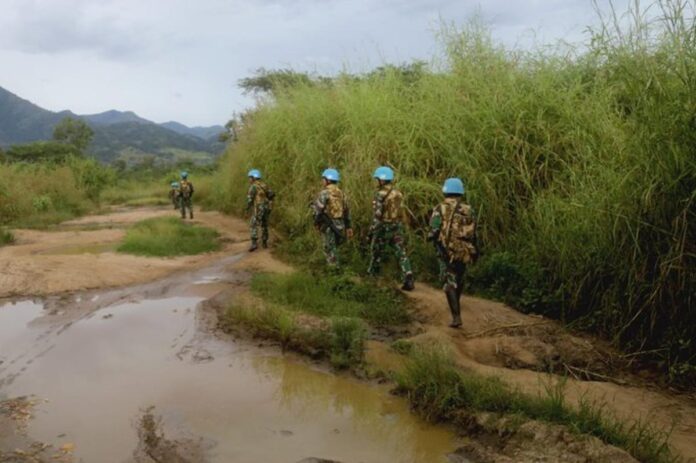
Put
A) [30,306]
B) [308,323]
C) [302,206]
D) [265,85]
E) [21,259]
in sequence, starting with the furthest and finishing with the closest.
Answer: [265,85] < [302,206] < [21,259] < [30,306] < [308,323]

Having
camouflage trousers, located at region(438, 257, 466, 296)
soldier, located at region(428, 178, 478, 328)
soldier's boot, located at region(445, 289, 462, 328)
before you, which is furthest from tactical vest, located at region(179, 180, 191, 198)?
soldier's boot, located at region(445, 289, 462, 328)

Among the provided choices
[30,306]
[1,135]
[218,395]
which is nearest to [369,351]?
[218,395]

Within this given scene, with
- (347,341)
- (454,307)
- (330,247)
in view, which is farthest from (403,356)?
(330,247)

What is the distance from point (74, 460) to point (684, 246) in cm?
530

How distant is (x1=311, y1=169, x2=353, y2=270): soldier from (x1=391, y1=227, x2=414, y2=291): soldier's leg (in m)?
1.12

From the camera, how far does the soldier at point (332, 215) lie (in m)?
9.36

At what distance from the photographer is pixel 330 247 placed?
9.55 m

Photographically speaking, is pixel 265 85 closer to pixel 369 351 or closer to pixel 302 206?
pixel 302 206

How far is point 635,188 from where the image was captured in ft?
18.7

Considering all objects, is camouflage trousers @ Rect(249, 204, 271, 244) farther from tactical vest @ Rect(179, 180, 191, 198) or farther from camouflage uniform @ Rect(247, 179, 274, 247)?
tactical vest @ Rect(179, 180, 191, 198)

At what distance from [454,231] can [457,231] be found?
0.12 ft

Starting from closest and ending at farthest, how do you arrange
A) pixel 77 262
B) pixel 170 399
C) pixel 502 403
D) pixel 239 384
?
pixel 502 403 < pixel 170 399 < pixel 239 384 < pixel 77 262

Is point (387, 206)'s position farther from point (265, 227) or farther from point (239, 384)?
point (265, 227)

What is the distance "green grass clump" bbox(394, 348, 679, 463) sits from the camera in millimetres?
3717
